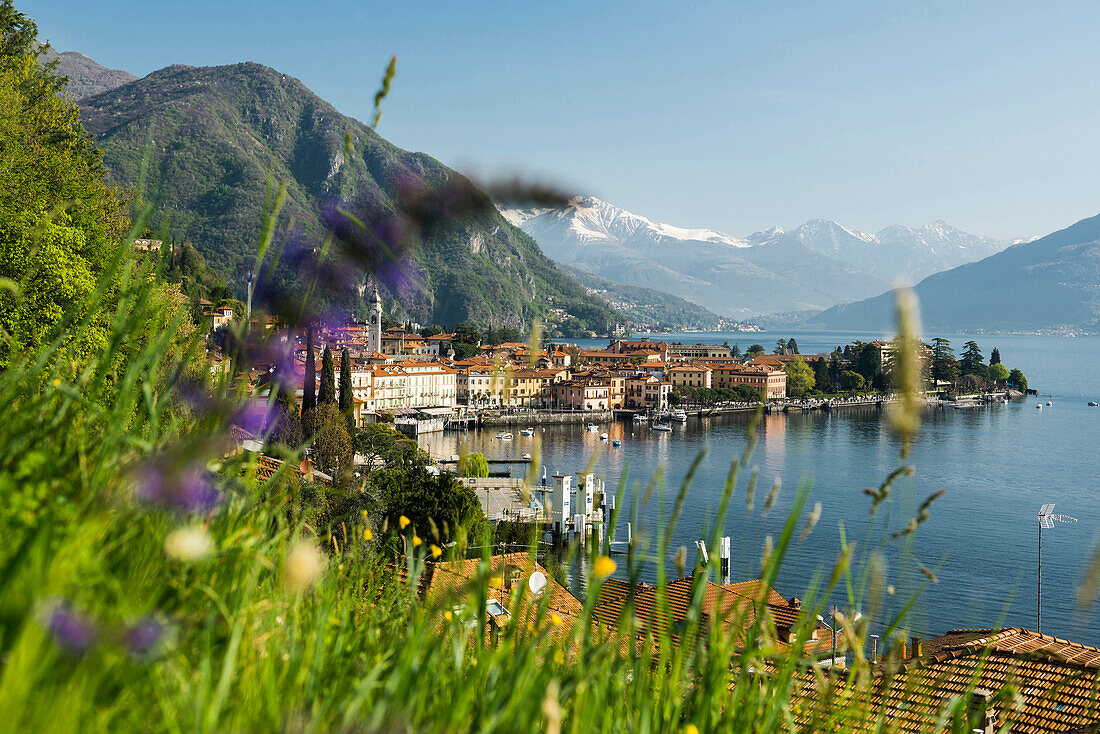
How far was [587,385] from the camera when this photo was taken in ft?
192

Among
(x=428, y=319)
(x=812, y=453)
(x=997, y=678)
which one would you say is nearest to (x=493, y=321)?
(x=428, y=319)

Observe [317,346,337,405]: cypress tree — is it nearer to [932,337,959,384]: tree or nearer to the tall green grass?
the tall green grass

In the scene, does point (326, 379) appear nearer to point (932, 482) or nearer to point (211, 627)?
point (932, 482)

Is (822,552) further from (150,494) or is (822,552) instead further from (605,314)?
(605,314)

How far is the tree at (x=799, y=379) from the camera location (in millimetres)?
68250

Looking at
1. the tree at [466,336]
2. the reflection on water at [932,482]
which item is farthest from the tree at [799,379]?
the tree at [466,336]

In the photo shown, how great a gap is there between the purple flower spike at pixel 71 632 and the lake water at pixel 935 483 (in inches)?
29.9

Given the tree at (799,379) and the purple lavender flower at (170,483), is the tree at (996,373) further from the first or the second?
the purple lavender flower at (170,483)

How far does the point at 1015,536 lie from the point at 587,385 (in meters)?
36.5

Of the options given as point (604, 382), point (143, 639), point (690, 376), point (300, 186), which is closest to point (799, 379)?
point (690, 376)

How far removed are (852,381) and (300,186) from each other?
232 ft

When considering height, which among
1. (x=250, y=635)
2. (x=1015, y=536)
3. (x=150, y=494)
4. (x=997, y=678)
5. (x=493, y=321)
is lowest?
(x=1015, y=536)

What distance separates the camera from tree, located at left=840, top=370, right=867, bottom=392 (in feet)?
229

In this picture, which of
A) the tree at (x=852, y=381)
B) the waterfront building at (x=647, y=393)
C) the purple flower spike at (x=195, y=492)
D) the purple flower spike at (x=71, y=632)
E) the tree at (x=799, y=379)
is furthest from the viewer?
the tree at (x=852, y=381)
